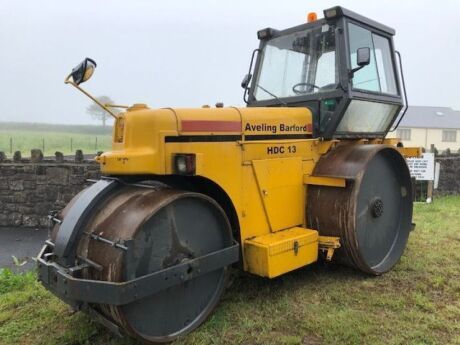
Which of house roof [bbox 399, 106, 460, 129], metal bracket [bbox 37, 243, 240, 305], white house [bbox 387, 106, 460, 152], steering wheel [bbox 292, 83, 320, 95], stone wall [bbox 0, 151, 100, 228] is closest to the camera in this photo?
metal bracket [bbox 37, 243, 240, 305]

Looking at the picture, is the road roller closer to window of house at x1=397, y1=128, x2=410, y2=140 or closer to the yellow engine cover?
the yellow engine cover

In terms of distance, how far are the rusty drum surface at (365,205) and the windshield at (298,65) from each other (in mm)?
747

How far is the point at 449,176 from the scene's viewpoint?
1195cm

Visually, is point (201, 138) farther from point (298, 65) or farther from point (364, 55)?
point (298, 65)

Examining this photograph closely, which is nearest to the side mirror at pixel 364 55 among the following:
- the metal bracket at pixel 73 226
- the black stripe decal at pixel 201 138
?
the black stripe decal at pixel 201 138

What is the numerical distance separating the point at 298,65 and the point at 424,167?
632cm

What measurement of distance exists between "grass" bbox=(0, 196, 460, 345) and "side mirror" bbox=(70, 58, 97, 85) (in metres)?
1.87

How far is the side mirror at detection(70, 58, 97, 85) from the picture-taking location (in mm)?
3524

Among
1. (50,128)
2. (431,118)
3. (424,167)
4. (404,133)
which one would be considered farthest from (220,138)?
(431,118)

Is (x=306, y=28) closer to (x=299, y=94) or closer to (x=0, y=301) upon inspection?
(x=299, y=94)

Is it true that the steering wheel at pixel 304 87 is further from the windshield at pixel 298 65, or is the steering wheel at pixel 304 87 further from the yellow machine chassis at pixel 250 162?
the yellow machine chassis at pixel 250 162

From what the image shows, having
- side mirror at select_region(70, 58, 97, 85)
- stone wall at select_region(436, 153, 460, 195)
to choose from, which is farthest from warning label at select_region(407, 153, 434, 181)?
side mirror at select_region(70, 58, 97, 85)

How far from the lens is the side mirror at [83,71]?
352 centimetres

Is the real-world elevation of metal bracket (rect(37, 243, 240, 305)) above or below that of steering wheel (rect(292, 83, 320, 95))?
below
